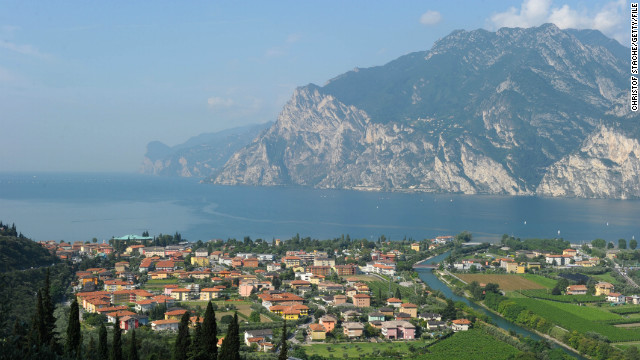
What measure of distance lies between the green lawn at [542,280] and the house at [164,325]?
3028 cm

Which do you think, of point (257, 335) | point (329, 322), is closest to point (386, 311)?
point (329, 322)

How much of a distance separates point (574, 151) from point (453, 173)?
100 ft

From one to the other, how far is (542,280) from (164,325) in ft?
109

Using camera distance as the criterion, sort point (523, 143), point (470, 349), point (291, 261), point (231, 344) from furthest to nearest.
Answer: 1. point (523, 143)
2. point (291, 261)
3. point (470, 349)
4. point (231, 344)

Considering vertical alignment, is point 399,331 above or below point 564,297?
below

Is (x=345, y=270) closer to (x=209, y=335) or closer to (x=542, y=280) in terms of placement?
(x=542, y=280)

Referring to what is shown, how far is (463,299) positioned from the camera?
48.4m

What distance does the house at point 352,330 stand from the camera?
37.0 metres

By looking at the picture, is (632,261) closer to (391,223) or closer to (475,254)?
(475,254)

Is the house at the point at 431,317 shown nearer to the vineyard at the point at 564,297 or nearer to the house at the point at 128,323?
the vineyard at the point at 564,297

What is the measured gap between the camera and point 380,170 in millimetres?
188500

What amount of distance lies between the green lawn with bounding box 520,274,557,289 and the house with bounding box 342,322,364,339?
21.8 m

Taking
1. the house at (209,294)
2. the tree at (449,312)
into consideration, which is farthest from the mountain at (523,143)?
the house at (209,294)

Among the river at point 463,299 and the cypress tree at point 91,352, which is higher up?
the cypress tree at point 91,352
